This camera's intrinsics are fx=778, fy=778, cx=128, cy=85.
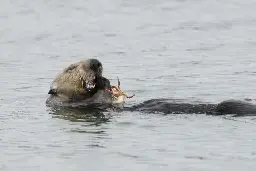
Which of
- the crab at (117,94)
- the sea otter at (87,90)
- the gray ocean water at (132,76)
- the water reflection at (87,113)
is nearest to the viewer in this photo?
the gray ocean water at (132,76)

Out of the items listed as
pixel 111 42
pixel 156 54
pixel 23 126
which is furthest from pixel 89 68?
pixel 111 42

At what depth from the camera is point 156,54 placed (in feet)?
44.8

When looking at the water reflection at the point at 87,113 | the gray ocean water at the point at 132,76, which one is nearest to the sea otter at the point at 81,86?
the water reflection at the point at 87,113

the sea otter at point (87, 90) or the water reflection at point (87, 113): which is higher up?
the sea otter at point (87, 90)

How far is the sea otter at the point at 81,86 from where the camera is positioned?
30.6ft

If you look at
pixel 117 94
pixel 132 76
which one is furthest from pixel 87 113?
pixel 132 76

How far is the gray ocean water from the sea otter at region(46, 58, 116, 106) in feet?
0.87

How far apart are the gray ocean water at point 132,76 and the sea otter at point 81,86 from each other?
10.4 inches

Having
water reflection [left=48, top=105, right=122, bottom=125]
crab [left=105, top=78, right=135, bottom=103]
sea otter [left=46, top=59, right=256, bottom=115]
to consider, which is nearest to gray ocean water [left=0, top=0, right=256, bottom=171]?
water reflection [left=48, top=105, right=122, bottom=125]

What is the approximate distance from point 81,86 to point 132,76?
8.08ft

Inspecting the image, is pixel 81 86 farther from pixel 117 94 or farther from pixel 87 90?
pixel 117 94

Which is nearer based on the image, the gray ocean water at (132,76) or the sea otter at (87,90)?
the gray ocean water at (132,76)

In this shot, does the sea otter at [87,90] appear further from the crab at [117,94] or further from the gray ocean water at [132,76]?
the gray ocean water at [132,76]

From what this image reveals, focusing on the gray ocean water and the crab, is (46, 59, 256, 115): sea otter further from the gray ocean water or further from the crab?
the gray ocean water
